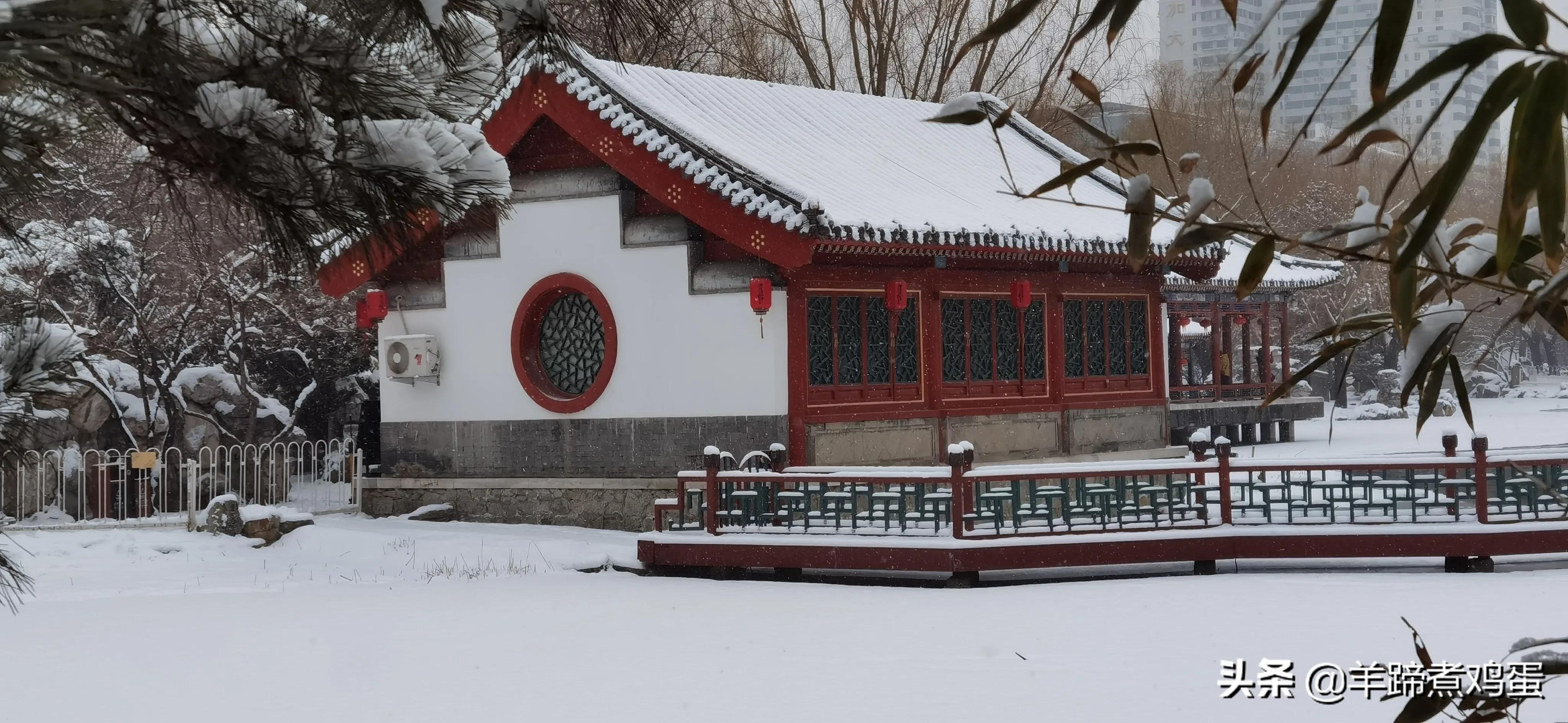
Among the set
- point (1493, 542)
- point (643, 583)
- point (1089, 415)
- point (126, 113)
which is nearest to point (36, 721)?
point (126, 113)

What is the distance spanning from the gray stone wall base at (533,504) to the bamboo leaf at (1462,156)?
1216 centimetres

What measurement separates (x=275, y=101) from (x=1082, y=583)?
8075 millimetres

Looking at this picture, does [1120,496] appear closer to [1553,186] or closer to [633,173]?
[633,173]

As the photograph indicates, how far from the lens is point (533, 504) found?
→ 14.7 meters

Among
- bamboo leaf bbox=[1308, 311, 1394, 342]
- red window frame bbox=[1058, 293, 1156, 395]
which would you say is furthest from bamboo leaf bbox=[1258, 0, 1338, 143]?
red window frame bbox=[1058, 293, 1156, 395]

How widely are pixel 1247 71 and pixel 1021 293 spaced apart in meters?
13.3

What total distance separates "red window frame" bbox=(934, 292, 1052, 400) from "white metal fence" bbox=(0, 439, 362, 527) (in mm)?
6001

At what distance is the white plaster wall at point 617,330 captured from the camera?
44.2ft

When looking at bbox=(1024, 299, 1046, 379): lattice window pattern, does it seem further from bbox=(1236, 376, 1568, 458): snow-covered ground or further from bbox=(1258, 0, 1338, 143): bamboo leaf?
bbox=(1258, 0, 1338, 143): bamboo leaf

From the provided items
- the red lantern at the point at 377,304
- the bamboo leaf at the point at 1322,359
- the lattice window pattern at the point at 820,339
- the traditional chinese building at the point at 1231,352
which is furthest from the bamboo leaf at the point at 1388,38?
the traditional chinese building at the point at 1231,352

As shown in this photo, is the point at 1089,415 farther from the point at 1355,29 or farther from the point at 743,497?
the point at 1355,29

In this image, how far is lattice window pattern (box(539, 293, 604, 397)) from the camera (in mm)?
14414

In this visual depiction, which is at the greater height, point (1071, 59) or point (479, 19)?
point (1071, 59)

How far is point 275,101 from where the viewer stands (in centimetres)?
356
